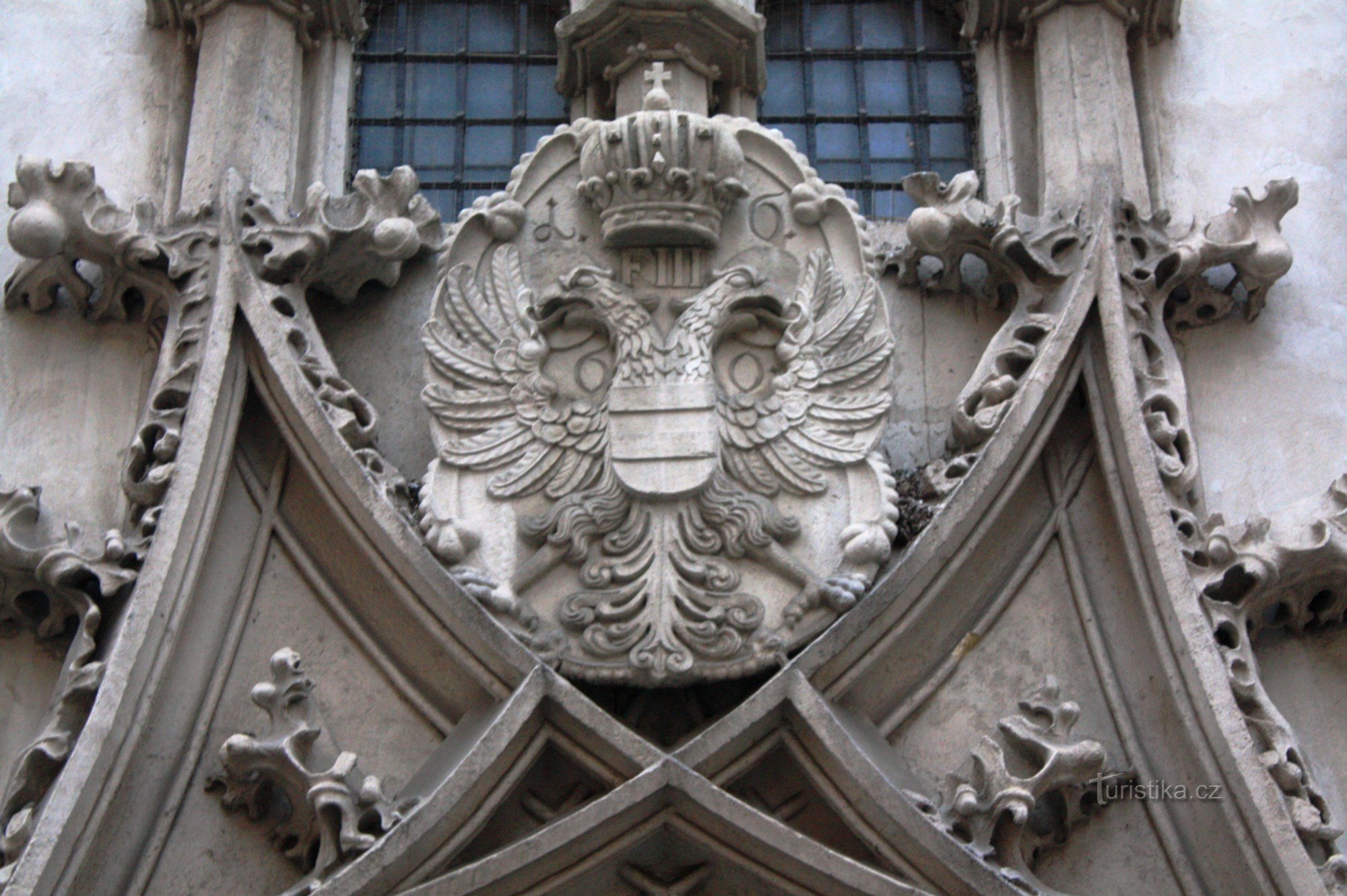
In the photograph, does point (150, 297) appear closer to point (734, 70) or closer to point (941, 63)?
point (734, 70)

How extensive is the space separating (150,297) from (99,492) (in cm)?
66

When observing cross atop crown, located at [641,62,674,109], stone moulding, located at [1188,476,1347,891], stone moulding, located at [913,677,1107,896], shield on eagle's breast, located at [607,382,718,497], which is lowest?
stone moulding, located at [913,677,1107,896]

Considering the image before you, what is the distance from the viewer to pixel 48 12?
8344 mm

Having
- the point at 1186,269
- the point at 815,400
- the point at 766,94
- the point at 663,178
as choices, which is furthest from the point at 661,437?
the point at 766,94

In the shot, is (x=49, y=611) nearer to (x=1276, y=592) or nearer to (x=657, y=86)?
(x=657, y=86)

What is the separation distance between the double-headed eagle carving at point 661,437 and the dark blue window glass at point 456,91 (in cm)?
102

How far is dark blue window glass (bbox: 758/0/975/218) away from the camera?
27.4ft

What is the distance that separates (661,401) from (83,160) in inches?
91.0

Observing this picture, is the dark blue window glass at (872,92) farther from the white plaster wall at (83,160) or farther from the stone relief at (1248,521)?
the white plaster wall at (83,160)

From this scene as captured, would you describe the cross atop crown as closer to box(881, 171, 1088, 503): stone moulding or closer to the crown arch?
the crown arch

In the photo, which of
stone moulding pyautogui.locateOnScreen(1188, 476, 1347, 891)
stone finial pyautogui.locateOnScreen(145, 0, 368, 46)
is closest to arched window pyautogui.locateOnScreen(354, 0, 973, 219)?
Answer: stone finial pyautogui.locateOnScreen(145, 0, 368, 46)

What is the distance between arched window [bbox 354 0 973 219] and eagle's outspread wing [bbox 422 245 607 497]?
1001 mm

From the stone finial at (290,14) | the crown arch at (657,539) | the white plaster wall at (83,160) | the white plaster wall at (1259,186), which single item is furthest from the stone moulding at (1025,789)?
the stone finial at (290,14)

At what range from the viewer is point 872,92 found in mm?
8547
